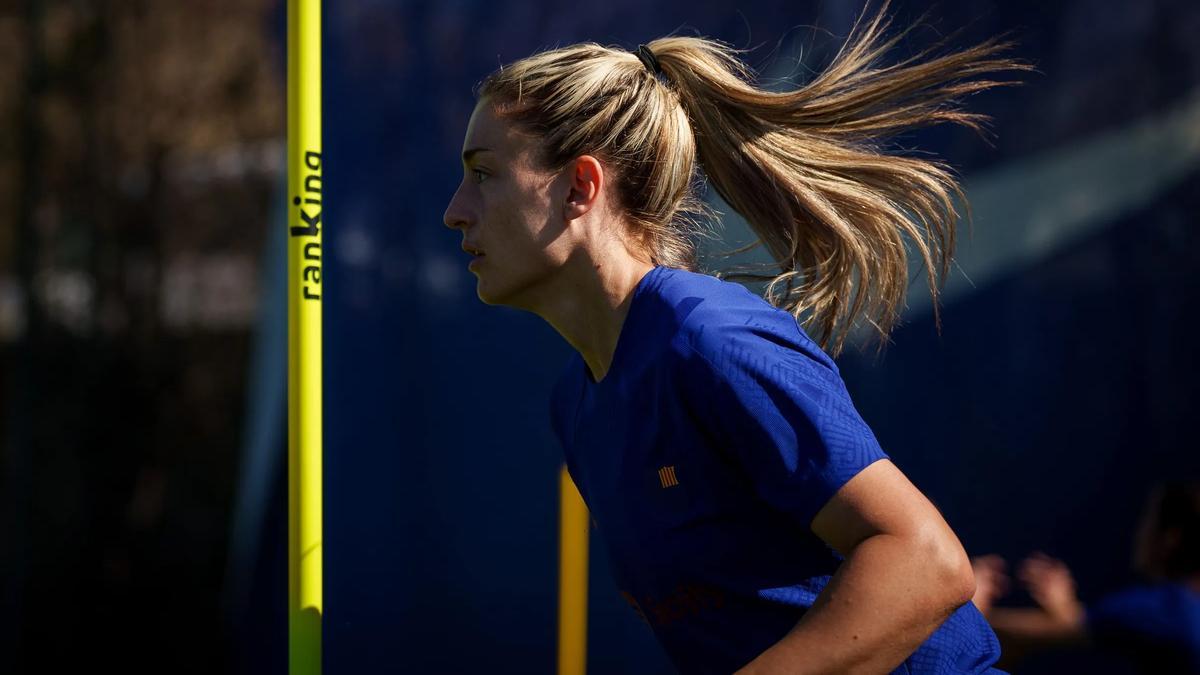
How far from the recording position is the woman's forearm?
142 centimetres

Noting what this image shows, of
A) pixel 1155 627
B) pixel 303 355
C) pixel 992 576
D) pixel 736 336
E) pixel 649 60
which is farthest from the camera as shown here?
pixel 992 576

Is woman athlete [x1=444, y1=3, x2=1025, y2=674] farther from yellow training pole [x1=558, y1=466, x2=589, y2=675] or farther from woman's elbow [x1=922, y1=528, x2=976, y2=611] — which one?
yellow training pole [x1=558, y1=466, x2=589, y2=675]

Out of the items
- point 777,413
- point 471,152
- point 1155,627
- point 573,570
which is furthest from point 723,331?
point 1155,627

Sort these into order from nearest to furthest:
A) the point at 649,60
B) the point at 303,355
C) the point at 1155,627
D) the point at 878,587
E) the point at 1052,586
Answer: the point at 878,587
the point at 303,355
the point at 649,60
the point at 1155,627
the point at 1052,586

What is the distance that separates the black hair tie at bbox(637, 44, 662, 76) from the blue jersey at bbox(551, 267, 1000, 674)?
0.40m

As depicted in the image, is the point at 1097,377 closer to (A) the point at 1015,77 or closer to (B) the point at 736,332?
(A) the point at 1015,77

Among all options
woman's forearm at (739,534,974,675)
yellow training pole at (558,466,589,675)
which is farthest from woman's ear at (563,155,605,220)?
woman's forearm at (739,534,974,675)

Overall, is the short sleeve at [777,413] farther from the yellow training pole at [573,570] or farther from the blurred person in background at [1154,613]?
the blurred person in background at [1154,613]

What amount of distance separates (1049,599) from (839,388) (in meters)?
1.88

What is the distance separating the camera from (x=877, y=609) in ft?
4.67

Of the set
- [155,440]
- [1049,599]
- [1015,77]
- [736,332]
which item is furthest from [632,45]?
[736,332]

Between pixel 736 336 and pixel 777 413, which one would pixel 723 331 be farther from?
pixel 777 413

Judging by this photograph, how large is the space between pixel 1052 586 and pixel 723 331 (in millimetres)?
2046

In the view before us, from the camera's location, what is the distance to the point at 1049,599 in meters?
3.17
